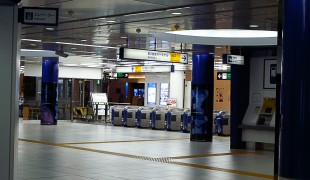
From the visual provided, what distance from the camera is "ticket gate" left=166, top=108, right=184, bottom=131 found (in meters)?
23.8

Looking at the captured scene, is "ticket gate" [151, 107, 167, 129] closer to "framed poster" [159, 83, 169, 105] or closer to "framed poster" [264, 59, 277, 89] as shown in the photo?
"framed poster" [264, 59, 277, 89]

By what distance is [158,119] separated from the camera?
2481 cm

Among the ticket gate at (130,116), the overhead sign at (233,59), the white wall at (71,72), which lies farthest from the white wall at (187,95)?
the overhead sign at (233,59)

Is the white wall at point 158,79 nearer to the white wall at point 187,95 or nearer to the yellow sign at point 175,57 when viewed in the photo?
the white wall at point 187,95

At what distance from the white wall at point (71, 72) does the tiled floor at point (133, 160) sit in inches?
678

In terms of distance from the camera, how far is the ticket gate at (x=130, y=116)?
1030 inches

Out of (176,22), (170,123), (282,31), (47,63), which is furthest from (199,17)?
(47,63)

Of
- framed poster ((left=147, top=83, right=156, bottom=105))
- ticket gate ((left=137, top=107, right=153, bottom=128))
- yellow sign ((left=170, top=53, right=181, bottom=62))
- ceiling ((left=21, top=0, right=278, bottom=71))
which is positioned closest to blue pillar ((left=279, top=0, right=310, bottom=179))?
ceiling ((left=21, top=0, right=278, bottom=71))

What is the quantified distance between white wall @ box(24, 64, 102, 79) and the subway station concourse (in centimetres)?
837

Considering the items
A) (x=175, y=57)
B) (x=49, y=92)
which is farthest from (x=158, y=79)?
(x=175, y=57)

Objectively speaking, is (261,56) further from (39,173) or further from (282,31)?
(282,31)

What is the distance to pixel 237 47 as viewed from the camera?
16.2 m

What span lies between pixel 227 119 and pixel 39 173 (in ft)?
42.4

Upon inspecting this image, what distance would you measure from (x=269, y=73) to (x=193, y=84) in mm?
3459
